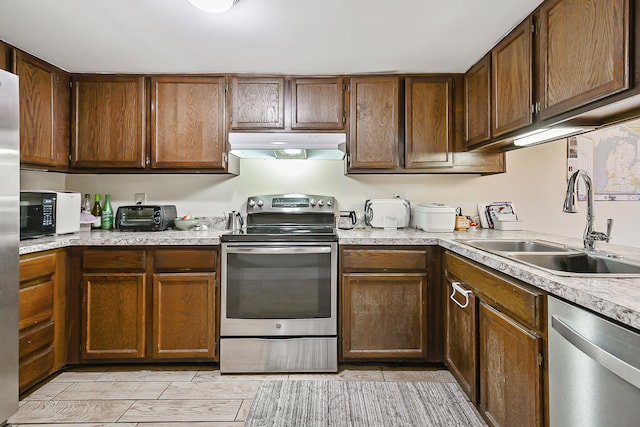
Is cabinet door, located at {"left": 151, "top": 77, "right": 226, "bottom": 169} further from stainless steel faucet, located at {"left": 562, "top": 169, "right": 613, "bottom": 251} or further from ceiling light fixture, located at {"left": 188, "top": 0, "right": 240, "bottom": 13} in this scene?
stainless steel faucet, located at {"left": 562, "top": 169, "right": 613, "bottom": 251}

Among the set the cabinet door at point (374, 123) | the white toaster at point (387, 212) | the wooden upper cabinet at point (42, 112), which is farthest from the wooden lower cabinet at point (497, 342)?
the wooden upper cabinet at point (42, 112)

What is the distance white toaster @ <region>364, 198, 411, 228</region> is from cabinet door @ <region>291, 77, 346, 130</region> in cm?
69

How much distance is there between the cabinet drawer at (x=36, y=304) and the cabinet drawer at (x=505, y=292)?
2.46m

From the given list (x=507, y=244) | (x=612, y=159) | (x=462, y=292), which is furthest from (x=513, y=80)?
(x=612, y=159)

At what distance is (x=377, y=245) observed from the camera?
94.2 inches

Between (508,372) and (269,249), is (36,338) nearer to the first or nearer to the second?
(269,249)

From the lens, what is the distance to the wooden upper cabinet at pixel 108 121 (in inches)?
108

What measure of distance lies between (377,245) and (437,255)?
1.34ft

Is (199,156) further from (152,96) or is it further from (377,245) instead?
(377,245)

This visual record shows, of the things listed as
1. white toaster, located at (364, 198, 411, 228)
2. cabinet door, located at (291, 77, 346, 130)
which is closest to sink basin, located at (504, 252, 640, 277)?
white toaster, located at (364, 198, 411, 228)

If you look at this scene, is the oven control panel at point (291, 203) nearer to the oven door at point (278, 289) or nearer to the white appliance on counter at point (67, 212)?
the oven door at point (278, 289)

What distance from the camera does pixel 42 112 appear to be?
8.12 ft

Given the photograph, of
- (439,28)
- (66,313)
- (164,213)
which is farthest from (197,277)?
(439,28)

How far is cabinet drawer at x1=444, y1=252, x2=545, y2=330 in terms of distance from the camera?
1.28 meters
